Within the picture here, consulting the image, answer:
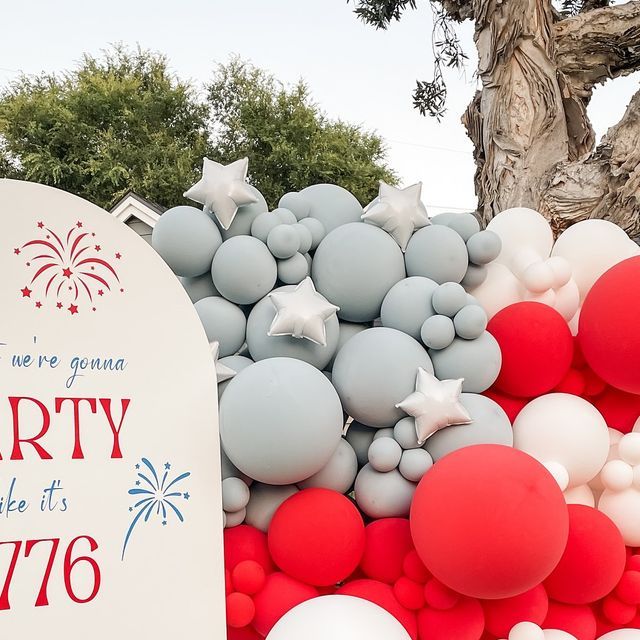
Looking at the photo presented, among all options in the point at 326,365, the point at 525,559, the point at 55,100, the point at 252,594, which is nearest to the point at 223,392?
the point at 326,365

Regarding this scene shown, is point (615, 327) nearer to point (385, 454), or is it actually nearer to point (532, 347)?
point (532, 347)

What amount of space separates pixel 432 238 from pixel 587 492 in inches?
25.2

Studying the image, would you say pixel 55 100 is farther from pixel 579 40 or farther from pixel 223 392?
pixel 223 392

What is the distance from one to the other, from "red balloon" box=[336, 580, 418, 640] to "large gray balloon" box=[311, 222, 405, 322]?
54 centimetres

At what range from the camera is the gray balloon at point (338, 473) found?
4.07 ft

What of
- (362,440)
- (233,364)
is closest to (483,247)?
(362,440)

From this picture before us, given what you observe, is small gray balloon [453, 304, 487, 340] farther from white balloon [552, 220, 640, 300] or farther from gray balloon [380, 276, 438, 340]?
white balloon [552, 220, 640, 300]

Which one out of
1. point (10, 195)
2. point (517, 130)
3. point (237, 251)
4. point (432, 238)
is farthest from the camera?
point (517, 130)

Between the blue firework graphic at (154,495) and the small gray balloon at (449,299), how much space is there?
589 millimetres

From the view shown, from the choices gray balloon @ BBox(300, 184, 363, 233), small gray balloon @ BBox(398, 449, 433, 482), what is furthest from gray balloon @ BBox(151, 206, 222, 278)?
small gray balloon @ BBox(398, 449, 433, 482)

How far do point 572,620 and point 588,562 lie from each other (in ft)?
0.48

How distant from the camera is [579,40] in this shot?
3514 millimetres

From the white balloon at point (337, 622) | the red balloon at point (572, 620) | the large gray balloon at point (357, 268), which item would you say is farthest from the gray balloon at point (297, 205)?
the red balloon at point (572, 620)

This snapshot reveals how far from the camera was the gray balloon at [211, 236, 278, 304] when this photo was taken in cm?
129
